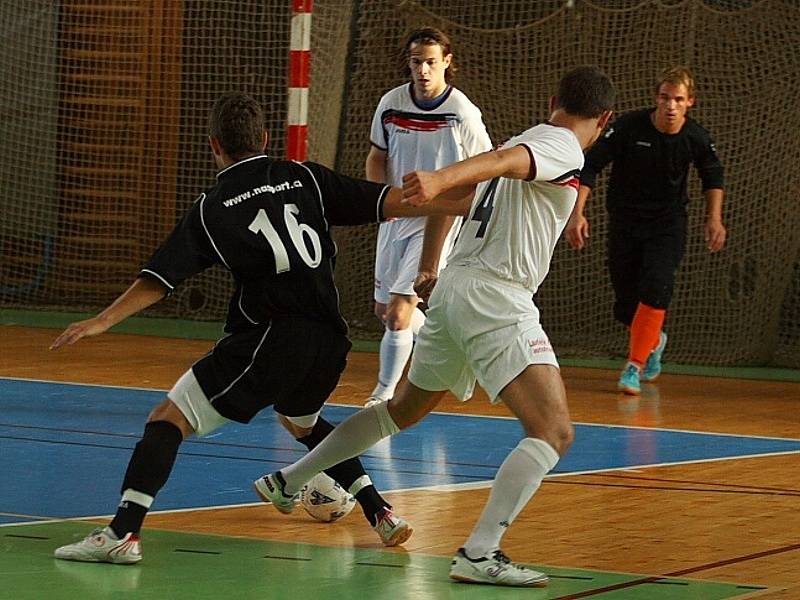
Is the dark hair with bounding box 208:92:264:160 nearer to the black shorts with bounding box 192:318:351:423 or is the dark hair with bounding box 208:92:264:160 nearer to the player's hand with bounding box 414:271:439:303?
the black shorts with bounding box 192:318:351:423

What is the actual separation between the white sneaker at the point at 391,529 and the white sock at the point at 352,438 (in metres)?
0.22

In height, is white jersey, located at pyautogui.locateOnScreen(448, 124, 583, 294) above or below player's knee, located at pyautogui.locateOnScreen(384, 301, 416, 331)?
above

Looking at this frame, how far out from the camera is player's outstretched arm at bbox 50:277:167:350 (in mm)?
4934

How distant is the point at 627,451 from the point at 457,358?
2.73 meters

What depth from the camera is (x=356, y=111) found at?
13258 millimetres

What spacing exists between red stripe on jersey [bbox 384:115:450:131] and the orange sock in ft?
7.48

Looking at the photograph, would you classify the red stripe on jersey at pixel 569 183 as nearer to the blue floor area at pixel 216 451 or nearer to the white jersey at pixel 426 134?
the blue floor area at pixel 216 451

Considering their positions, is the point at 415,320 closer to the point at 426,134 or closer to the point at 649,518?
the point at 426,134

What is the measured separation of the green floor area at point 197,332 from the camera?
1148cm

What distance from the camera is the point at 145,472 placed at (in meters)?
5.02

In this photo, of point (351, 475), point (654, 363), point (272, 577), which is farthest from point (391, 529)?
point (654, 363)

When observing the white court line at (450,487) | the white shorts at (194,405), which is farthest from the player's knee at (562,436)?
the white court line at (450,487)

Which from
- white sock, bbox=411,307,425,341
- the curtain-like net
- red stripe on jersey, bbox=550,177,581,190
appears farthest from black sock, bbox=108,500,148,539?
the curtain-like net

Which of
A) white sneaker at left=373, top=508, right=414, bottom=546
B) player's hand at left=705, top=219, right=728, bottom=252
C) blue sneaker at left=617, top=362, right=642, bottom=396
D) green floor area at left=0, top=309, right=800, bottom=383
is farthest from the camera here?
green floor area at left=0, top=309, right=800, bottom=383
